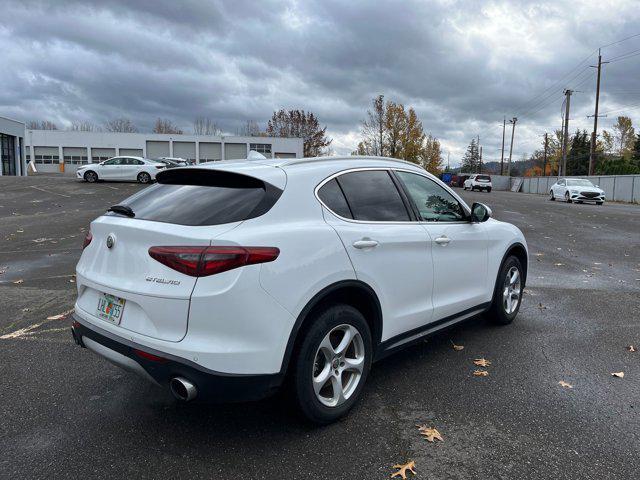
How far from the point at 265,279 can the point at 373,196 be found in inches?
50.9

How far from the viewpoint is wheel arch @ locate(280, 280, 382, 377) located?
2783 mm

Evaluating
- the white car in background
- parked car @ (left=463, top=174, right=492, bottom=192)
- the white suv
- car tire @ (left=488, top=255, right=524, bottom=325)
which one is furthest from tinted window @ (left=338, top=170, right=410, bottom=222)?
parked car @ (left=463, top=174, right=492, bottom=192)

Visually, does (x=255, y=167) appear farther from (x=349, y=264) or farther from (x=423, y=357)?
(x=423, y=357)


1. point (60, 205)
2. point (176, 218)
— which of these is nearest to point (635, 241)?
point (176, 218)

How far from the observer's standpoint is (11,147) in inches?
1941

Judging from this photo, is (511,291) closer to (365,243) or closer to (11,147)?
(365,243)

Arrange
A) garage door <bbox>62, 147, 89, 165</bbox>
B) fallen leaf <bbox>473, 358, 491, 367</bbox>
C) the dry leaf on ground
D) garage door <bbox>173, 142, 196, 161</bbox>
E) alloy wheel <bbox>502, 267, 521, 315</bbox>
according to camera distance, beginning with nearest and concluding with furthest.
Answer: the dry leaf on ground → fallen leaf <bbox>473, 358, 491, 367</bbox> → alloy wheel <bbox>502, 267, 521, 315</bbox> → garage door <bbox>62, 147, 89, 165</bbox> → garage door <bbox>173, 142, 196, 161</bbox>

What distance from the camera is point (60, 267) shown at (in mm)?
8070

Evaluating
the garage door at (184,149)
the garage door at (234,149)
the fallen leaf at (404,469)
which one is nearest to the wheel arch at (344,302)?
the fallen leaf at (404,469)

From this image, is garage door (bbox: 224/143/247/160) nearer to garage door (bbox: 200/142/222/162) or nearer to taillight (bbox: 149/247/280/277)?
garage door (bbox: 200/142/222/162)

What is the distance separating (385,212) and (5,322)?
171 inches

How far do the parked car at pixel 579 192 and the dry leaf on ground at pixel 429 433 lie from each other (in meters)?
30.1

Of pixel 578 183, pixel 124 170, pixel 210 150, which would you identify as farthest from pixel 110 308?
pixel 210 150

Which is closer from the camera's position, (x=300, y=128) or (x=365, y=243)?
(x=365, y=243)
